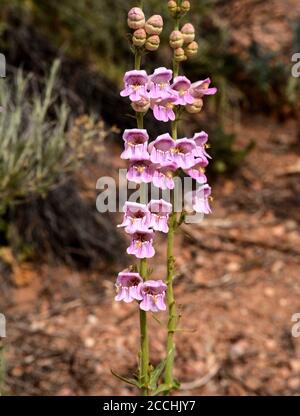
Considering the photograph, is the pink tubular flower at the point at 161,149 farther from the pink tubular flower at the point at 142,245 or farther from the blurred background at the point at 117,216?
the blurred background at the point at 117,216

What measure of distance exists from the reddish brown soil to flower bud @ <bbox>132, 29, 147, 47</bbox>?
157 cm

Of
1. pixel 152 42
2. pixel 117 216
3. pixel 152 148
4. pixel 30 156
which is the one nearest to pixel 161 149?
pixel 152 148

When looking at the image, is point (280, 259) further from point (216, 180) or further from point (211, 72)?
point (211, 72)

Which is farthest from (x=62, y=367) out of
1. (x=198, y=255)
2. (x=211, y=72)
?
(x=211, y=72)

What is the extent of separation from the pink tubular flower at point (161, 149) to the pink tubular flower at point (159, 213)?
91 millimetres

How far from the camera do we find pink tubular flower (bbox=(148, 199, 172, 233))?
1.75 meters

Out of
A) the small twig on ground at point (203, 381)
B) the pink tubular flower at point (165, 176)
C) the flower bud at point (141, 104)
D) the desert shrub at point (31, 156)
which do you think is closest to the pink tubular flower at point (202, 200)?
the pink tubular flower at point (165, 176)

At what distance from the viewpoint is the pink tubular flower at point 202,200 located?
184cm

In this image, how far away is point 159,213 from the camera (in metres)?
1.76

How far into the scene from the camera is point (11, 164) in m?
3.08

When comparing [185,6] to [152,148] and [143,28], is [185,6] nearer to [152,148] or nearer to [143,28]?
[143,28]

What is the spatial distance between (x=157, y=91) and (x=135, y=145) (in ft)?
0.43

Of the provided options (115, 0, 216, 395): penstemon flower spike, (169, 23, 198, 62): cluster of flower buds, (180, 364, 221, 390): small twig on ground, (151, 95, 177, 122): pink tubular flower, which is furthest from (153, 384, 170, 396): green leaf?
(180, 364, 221, 390): small twig on ground
